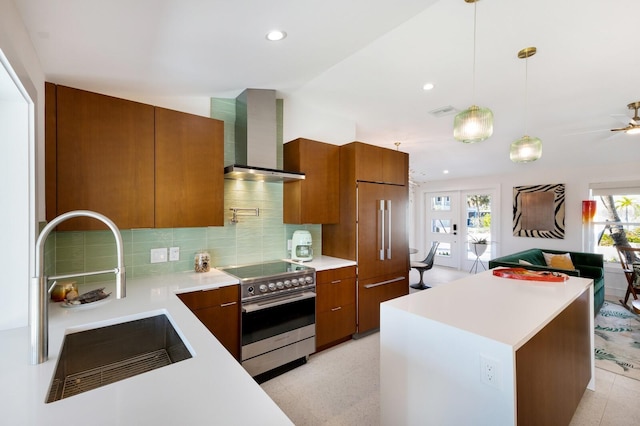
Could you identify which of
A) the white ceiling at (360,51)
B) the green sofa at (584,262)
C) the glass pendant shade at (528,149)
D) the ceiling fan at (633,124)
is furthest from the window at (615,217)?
the glass pendant shade at (528,149)

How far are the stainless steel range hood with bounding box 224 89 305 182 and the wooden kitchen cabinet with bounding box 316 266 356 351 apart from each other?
1120 mm

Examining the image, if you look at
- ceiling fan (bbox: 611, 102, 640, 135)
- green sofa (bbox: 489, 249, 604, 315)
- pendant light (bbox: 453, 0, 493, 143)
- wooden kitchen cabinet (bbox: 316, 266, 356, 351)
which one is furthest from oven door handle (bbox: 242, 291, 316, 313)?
ceiling fan (bbox: 611, 102, 640, 135)

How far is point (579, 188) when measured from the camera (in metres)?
5.29

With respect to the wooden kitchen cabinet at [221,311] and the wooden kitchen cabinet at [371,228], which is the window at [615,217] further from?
the wooden kitchen cabinet at [221,311]

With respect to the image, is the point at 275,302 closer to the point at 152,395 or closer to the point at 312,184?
the point at 312,184

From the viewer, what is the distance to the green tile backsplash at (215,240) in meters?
2.18

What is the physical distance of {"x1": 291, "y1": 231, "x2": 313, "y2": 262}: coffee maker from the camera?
3170 millimetres

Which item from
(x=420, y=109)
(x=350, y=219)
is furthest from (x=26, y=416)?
(x=420, y=109)

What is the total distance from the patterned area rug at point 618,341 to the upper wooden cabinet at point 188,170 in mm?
3984

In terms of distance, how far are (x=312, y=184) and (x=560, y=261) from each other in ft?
14.8

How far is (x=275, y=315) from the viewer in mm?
2502

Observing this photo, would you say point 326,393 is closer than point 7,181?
No

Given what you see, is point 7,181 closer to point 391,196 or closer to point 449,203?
point 391,196

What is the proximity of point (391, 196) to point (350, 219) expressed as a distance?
0.70 m
